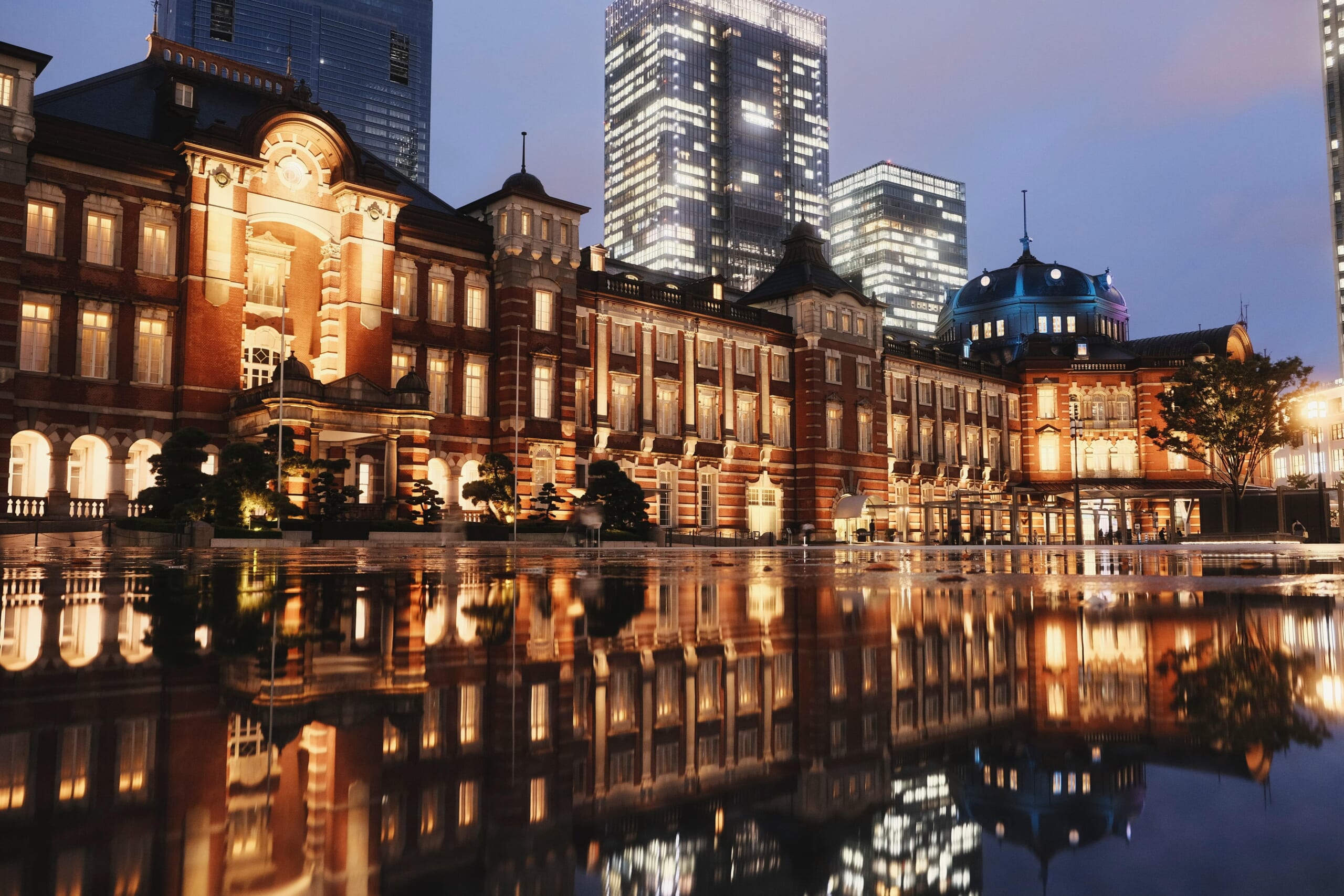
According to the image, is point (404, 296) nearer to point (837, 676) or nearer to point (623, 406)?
point (623, 406)

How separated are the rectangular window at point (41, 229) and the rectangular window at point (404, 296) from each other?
11.6 meters

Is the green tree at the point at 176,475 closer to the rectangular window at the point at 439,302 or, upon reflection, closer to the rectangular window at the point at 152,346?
the rectangular window at the point at 152,346

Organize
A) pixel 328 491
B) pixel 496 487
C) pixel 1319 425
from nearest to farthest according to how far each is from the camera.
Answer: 1. pixel 328 491
2. pixel 496 487
3. pixel 1319 425

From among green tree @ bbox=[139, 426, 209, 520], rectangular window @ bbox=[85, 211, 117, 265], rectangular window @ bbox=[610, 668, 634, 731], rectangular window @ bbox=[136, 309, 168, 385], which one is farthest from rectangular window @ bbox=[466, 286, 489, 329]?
rectangular window @ bbox=[610, 668, 634, 731]

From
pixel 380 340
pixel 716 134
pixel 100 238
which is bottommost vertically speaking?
pixel 380 340

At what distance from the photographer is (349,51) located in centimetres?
17188

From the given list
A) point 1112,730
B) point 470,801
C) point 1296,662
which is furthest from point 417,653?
point 1296,662

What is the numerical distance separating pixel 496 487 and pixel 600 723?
36.5 meters

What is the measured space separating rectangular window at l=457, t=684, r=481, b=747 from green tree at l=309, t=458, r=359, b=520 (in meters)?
29.6

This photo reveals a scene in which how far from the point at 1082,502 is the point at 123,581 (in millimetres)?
69939

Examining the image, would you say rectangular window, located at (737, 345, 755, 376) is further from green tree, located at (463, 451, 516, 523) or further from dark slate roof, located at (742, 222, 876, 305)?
green tree, located at (463, 451, 516, 523)

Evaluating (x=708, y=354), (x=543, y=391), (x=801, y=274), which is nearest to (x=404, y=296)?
(x=543, y=391)

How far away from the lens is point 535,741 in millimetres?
Answer: 2502

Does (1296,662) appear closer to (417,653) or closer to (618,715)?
(618,715)
